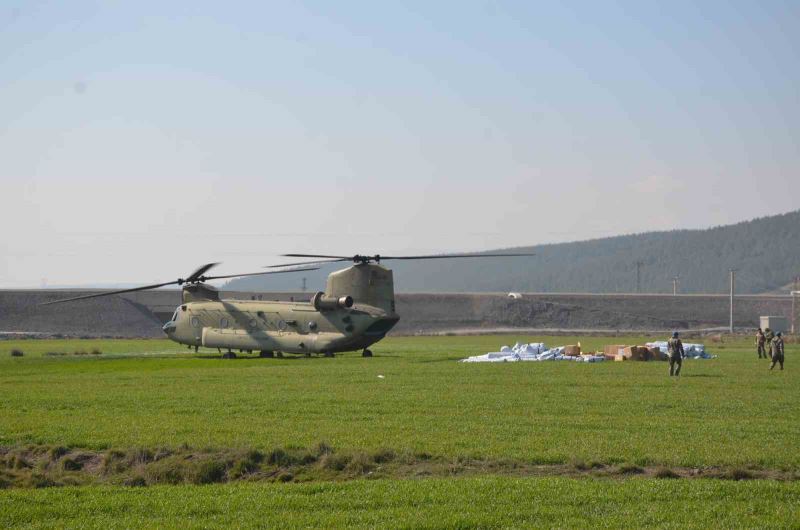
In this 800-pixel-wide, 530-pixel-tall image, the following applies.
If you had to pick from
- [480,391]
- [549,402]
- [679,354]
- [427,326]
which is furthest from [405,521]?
[427,326]

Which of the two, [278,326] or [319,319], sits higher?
[319,319]

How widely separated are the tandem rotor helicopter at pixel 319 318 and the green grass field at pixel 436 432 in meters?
6.51

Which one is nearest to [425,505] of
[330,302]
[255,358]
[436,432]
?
[436,432]

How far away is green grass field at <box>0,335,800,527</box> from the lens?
13734 millimetres

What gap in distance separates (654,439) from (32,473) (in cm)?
1066

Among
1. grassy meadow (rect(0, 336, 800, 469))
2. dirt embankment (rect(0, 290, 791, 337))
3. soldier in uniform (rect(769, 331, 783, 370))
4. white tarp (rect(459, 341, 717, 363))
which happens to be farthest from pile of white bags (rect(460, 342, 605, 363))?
dirt embankment (rect(0, 290, 791, 337))

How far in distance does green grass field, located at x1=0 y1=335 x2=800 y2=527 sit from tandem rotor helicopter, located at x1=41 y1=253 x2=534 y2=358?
6509 mm

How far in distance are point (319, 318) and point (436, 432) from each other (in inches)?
1075

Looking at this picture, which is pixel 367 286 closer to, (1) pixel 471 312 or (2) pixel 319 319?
(2) pixel 319 319

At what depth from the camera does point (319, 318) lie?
47.9m

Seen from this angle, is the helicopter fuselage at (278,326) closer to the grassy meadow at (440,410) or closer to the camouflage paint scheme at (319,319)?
the camouflage paint scheme at (319,319)

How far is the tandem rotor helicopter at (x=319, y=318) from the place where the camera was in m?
47.2

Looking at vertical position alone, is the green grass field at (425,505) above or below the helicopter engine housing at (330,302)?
below

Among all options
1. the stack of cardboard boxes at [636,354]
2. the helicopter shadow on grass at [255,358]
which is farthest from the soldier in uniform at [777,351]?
the helicopter shadow on grass at [255,358]
